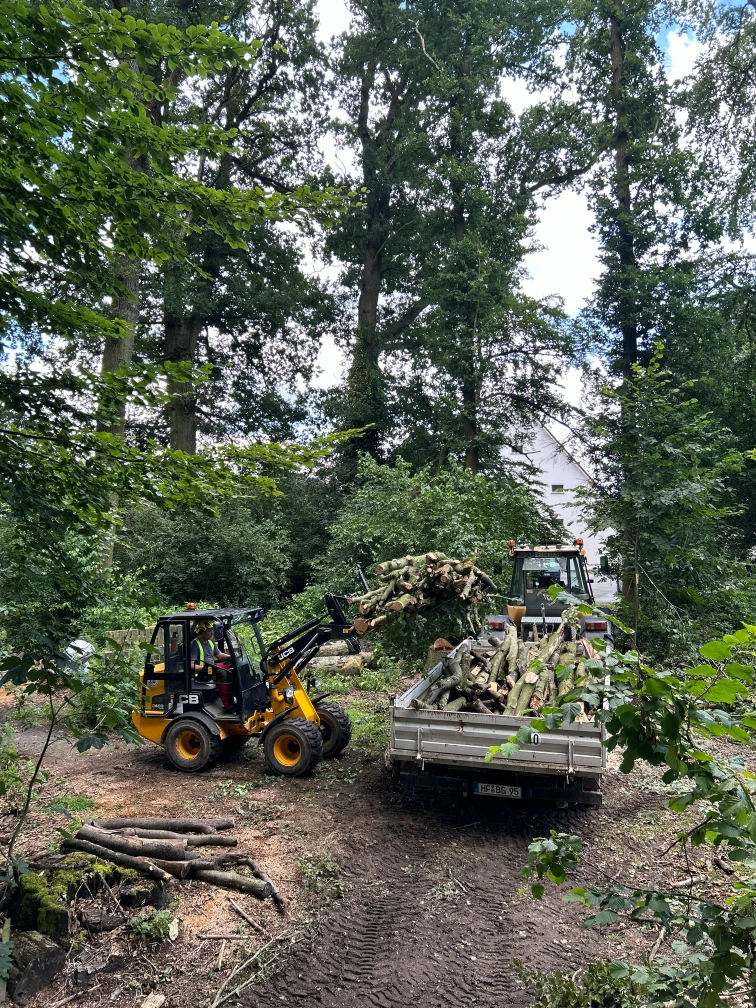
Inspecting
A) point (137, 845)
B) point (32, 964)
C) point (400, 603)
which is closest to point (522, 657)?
point (400, 603)

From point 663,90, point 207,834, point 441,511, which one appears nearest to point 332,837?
point 207,834

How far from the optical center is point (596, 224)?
920 inches

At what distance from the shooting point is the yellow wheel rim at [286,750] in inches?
310

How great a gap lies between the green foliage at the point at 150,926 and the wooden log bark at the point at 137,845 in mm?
696

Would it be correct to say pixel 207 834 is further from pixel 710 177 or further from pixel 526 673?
pixel 710 177

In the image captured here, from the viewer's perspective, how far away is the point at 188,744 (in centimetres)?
847

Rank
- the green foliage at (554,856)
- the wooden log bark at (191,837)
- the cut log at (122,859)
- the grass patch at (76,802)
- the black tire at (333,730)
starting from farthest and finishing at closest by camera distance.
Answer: the black tire at (333,730) → the grass patch at (76,802) → the wooden log bark at (191,837) → the cut log at (122,859) → the green foliage at (554,856)

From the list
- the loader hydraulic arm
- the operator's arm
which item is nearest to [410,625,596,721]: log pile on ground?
the loader hydraulic arm

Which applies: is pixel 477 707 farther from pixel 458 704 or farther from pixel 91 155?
pixel 91 155

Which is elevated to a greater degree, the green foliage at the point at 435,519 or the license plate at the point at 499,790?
the green foliage at the point at 435,519

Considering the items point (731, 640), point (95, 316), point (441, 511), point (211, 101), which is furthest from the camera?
point (211, 101)

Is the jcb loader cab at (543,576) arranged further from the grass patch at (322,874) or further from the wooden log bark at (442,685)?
the grass patch at (322,874)

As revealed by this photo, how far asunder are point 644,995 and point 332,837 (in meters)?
3.15

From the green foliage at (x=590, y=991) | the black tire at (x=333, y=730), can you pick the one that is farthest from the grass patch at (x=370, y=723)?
the green foliage at (x=590, y=991)
